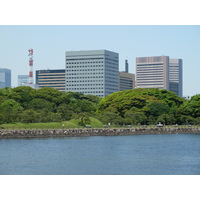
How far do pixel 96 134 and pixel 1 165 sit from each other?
3789 cm

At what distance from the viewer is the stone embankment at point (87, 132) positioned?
65.9m

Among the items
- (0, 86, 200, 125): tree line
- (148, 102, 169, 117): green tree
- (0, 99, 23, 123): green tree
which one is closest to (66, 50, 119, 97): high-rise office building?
(0, 86, 200, 125): tree line

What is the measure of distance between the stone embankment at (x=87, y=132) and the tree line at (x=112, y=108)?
4709mm

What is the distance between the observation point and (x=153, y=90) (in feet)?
342

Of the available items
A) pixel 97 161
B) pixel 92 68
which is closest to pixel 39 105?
pixel 97 161

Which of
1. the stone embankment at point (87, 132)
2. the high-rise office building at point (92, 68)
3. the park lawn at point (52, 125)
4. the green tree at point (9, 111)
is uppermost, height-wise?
the high-rise office building at point (92, 68)

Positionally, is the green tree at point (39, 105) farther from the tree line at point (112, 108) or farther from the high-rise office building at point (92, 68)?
the high-rise office building at point (92, 68)

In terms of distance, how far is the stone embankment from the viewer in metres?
65.9

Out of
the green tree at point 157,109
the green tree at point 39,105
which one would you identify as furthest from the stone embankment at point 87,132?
the green tree at point 39,105

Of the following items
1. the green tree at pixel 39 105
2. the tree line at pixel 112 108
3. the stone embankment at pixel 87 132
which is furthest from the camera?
the green tree at pixel 39 105

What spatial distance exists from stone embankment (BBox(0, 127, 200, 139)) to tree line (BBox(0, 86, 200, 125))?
4709mm

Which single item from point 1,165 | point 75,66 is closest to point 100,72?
point 75,66

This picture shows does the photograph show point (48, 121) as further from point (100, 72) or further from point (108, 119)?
point (100, 72)

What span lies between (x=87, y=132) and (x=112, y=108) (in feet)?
62.0
